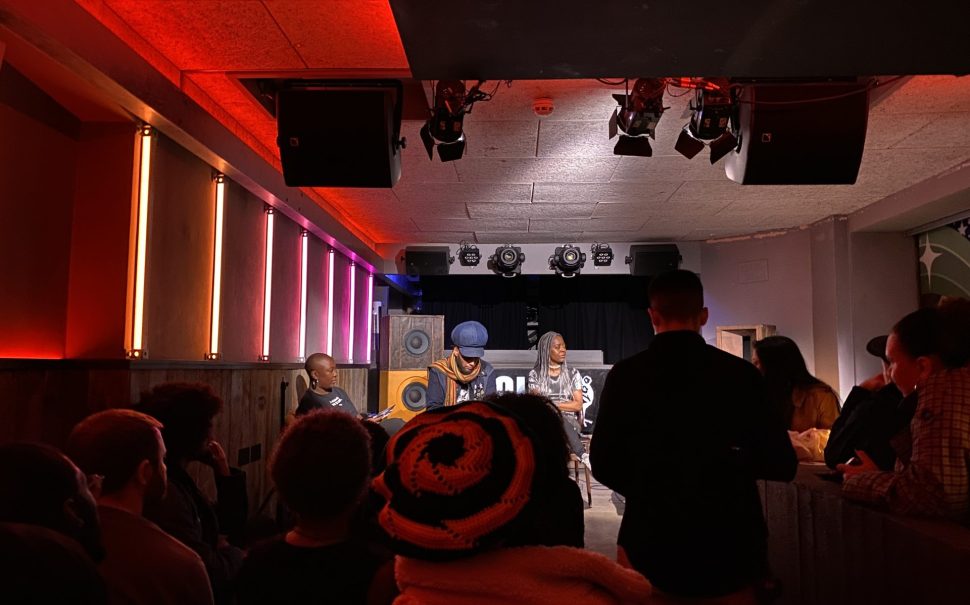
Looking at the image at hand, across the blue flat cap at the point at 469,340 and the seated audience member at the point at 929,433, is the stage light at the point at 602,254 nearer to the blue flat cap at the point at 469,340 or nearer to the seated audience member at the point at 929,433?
the blue flat cap at the point at 469,340

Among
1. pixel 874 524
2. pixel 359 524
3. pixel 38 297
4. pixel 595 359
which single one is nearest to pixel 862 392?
pixel 874 524

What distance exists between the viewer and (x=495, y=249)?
31.8ft

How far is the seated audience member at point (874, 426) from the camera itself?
231 cm

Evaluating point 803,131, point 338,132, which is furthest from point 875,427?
point 338,132

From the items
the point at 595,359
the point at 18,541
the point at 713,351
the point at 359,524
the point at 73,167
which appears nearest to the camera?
the point at 18,541

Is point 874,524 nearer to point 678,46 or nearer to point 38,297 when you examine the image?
point 678,46

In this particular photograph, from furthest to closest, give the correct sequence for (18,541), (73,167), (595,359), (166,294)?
(595,359) < (166,294) < (73,167) < (18,541)

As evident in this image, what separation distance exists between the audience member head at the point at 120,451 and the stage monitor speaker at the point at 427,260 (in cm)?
775

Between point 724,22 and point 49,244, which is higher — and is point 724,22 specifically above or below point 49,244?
above

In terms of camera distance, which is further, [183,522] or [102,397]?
[102,397]

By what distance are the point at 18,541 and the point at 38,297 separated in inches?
112

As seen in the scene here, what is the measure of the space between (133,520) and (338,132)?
275cm

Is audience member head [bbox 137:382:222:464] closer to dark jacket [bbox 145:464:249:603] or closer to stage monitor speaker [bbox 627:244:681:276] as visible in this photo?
dark jacket [bbox 145:464:249:603]

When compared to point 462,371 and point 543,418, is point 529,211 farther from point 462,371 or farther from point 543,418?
point 543,418
